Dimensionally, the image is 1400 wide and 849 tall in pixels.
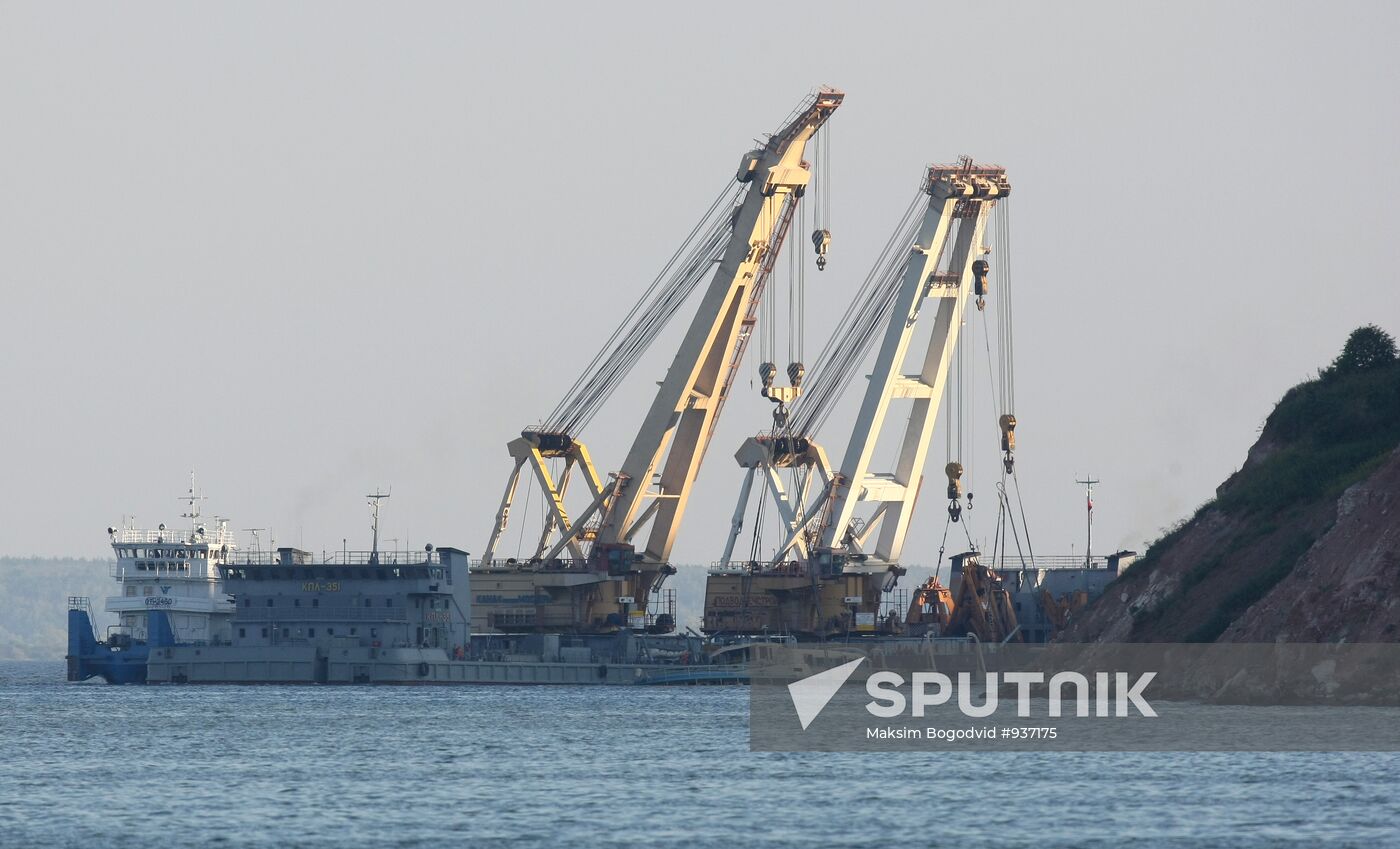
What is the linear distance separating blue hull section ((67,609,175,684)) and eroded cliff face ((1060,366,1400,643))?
51408 mm

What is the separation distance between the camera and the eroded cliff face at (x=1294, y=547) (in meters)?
76.0

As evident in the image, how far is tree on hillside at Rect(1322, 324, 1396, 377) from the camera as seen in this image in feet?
337

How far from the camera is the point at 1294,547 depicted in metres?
86.6

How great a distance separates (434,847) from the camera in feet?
152

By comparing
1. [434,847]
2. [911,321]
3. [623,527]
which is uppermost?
[911,321]

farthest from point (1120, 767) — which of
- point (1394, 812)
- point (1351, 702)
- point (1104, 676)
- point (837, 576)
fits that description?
point (837, 576)

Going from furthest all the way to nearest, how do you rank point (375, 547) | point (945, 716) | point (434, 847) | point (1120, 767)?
point (375, 547), point (945, 716), point (1120, 767), point (434, 847)

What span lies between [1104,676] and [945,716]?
37.8 feet

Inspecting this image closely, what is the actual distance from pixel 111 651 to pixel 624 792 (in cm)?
7836

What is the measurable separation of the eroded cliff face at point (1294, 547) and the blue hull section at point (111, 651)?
5141cm

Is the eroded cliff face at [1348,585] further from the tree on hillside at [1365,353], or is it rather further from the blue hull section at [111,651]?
the blue hull section at [111,651]

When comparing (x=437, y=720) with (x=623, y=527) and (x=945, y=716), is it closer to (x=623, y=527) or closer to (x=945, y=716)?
(x=945, y=716)
